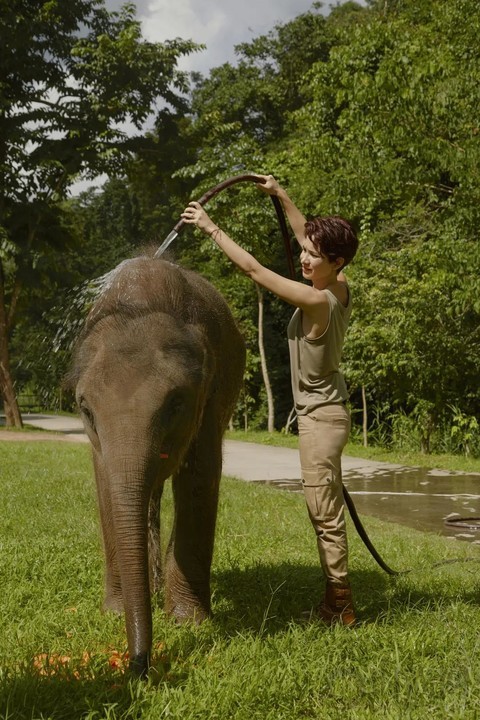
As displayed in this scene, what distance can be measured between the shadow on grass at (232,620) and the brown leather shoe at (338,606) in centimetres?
9

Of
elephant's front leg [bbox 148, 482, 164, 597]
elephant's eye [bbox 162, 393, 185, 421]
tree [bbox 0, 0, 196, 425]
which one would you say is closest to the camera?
elephant's eye [bbox 162, 393, 185, 421]

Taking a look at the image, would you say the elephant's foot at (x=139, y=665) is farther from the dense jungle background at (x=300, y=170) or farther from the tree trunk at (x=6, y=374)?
the tree trunk at (x=6, y=374)

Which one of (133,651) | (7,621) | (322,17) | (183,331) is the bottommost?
(7,621)

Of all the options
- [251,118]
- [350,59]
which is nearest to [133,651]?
[350,59]

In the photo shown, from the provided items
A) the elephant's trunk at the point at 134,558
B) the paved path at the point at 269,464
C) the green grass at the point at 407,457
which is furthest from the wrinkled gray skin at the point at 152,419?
the green grass at the point at 407,457

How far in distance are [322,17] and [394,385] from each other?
679 inches

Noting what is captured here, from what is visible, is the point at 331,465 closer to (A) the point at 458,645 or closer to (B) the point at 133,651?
(A) the point at 458,645

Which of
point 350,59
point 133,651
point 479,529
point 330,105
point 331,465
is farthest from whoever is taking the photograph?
point 330,105

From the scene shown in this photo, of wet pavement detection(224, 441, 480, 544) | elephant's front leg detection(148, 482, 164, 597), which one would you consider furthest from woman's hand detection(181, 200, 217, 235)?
wet pavement detection(224, 441, 480, 544)

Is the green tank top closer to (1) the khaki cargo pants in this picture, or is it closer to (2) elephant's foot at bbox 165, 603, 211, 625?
(1) the khaki cargo pants

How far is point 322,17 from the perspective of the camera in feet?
93.7

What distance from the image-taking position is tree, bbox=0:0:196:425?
72.6ft

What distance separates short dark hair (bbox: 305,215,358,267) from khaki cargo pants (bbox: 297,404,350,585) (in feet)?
2.57

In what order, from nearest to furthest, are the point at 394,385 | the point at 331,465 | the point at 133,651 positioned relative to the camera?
the point at 133,651 < the point at 331,465 < the point at 394,385
